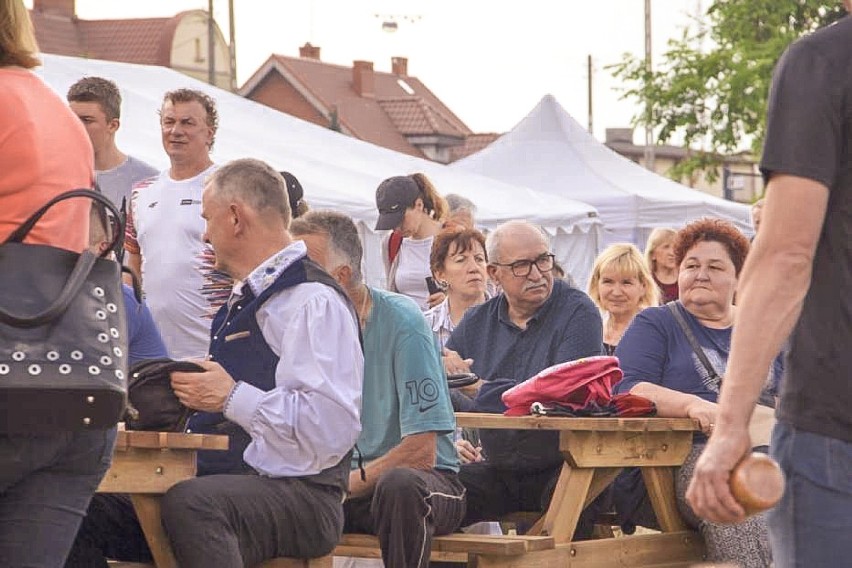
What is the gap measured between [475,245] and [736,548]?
2927mm

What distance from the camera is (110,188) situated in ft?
26.7

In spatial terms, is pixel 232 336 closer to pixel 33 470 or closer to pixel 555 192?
pixel 33 470

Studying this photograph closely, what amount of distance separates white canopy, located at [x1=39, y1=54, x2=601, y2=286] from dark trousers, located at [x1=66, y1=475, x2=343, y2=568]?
7460 mm

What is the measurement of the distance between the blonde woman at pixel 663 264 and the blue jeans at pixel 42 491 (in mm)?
6727

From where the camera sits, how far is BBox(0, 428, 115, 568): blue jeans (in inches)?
131

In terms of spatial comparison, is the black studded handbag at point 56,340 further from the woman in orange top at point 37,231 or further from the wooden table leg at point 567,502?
the wooden table leg at point 567,502

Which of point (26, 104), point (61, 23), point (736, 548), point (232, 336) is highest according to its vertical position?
point (61, 23)

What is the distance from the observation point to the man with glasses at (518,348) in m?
6.55

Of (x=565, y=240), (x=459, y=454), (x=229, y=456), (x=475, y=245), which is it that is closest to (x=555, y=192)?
(x=565, y=240)

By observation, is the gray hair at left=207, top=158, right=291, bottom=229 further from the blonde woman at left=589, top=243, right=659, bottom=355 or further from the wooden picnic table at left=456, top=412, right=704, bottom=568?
the blonde woman at left=589, top=243, right=659, bottom=355

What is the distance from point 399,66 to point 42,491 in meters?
78.5

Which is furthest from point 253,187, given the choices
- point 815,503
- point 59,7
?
point 59,7

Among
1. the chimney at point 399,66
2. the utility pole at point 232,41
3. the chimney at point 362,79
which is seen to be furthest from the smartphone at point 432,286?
the chimney at point 399,66

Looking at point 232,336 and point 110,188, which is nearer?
point 232,336
